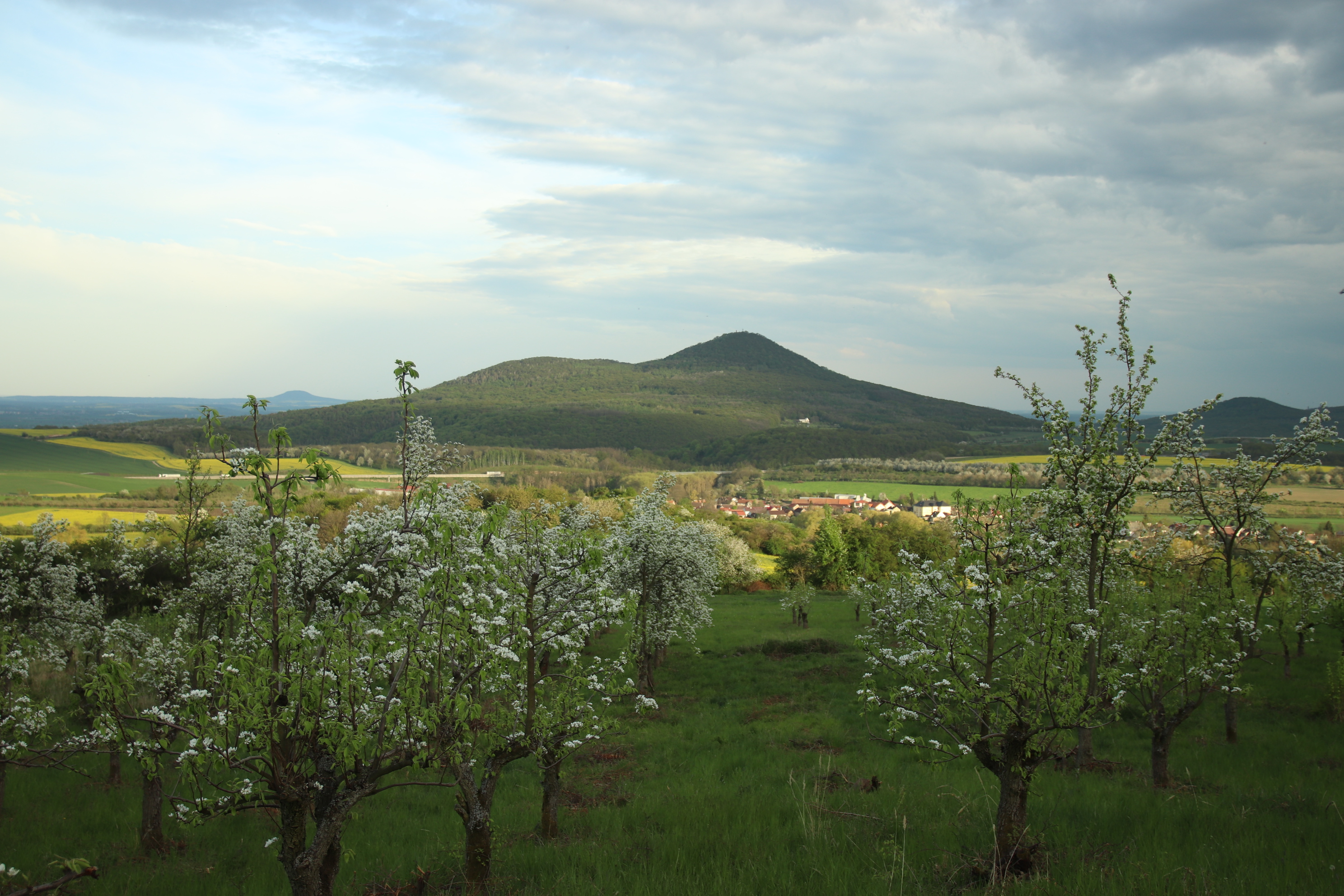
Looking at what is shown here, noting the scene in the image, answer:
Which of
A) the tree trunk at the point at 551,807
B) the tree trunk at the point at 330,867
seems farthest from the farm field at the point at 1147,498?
the tree trunk at the point at 330,867

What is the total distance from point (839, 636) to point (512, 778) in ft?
76.4

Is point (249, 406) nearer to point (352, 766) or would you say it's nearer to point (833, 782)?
point (352, 766)

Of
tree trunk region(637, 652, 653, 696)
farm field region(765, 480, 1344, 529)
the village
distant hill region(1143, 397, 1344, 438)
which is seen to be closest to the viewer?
farm field region(765, 480, 1344, 529)

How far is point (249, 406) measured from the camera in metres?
7.78

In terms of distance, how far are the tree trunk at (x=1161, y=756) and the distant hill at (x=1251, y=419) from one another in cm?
13900

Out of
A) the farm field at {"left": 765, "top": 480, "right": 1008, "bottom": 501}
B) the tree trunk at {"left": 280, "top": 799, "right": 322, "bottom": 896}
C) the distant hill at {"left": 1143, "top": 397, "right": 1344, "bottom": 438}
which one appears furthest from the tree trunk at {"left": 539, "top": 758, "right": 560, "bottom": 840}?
the distant hill at {"left": 1143, "top": 397, "right": 1344, "bottom": 438}

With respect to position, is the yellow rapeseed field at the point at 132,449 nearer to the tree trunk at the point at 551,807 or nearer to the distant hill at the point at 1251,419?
the tree trunk at the point at 551,807

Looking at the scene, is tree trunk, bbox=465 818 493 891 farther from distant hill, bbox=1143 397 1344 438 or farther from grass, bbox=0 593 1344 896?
distant hill, bbox=1143 397 1344 438

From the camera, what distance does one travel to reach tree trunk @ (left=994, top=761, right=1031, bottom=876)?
7773 millimetres

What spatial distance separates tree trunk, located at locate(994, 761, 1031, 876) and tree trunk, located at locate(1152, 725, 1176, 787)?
703 cm

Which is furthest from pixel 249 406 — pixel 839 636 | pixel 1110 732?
pixel 839 636

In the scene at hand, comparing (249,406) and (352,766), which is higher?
(249,406)

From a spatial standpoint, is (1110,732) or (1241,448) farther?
(1110,732)

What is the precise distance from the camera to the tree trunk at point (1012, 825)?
7773 mm
